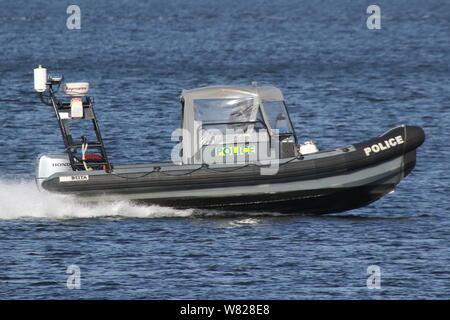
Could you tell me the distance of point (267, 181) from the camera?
1712 cm

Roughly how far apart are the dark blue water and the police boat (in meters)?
0.35

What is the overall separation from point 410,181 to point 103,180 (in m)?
7.29

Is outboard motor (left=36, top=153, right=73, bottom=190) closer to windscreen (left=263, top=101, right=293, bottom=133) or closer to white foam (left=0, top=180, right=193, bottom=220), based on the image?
white foam (left=0, top=180, right=193, bottom=220)

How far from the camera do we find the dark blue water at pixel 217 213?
585 inches

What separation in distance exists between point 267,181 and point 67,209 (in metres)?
3.11

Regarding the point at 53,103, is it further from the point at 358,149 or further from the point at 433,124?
the point at 433,124

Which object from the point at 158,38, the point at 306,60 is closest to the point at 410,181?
the point at 306,60

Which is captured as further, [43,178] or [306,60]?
[306,60]

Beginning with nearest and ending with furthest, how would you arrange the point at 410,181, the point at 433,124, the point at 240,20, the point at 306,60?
the point at 410,181, the point at 433,124, the point at 306,60, the point at 240,20

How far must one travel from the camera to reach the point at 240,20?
77.1 metres

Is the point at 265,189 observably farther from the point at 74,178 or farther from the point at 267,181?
the point at 74,178

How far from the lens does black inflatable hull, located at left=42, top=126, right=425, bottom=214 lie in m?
17.1

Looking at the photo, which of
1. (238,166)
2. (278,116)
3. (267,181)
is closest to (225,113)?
(278,116)
